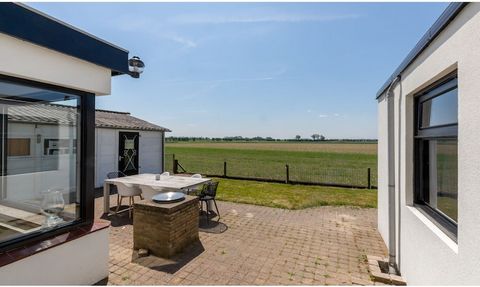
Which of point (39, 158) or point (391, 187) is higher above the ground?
point (39, 158)

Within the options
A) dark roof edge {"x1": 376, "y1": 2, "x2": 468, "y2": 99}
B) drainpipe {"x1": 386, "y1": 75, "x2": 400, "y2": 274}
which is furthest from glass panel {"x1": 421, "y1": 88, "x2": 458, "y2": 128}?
drainpipe {"x1": 386, "y1": 75, "x2": 400, "y2": 274}

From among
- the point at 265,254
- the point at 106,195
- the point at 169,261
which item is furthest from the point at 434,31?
the point at 106,195

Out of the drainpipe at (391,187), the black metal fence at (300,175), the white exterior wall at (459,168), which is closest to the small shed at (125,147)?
the black metal fence at (300,175)

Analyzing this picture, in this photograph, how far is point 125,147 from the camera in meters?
12.6

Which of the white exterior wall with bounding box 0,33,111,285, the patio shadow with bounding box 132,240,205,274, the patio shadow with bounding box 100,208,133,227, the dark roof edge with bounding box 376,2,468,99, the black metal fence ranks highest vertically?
the dark roof edge with bounding box 376,2,468,99

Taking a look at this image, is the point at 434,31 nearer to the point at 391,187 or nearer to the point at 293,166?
the point at 391,187

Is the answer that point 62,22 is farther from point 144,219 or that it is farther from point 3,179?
point 144,219

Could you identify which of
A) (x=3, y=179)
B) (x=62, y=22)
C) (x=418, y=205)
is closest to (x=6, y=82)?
(x=62, y=22)

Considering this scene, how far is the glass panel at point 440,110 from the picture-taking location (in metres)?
2.56

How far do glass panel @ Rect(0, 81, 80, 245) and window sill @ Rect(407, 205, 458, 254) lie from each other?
14.9 feet

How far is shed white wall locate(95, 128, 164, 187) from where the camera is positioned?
11.1 metres

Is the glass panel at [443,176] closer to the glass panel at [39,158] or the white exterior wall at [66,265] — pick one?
the white exterior wall at [66,265]

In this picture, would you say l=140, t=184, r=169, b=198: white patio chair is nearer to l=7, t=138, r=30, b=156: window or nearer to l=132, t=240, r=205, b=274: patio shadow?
l=132, t=240, r=205, b=274: patio shadow

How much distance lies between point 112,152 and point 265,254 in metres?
9.75
